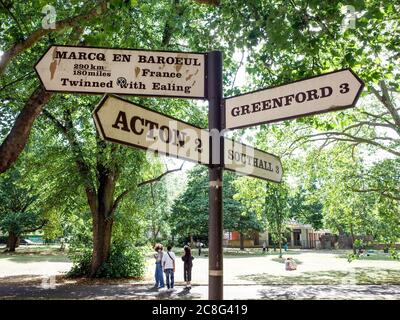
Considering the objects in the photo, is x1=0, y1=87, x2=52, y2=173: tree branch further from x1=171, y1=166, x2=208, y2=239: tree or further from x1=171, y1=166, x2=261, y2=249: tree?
x1=171, y1=166, x2=208, y2=239: tree

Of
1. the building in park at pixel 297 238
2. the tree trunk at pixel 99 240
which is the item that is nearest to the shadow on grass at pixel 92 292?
the tree trunk at pixel 99 240

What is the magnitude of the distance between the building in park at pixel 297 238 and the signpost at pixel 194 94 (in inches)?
2493

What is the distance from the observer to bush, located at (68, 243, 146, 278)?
1955cm

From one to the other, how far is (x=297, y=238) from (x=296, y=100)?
73.3 metres

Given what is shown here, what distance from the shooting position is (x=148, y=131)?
3.14 metres

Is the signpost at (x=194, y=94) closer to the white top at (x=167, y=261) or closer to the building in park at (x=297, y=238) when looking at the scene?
the white top at (x=167, y=261)

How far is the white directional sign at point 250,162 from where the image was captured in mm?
3447

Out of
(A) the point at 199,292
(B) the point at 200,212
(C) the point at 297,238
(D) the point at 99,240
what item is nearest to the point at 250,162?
(A) the point at 199,292

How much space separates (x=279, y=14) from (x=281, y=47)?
45cm

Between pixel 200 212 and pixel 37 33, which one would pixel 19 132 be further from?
pixel 200 212

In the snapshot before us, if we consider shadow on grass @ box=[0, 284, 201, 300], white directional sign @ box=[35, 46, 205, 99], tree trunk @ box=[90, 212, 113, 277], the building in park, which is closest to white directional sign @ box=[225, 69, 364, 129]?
white directional sign @ box=[35, 46, 205, 99]

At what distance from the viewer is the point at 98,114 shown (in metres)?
2.86

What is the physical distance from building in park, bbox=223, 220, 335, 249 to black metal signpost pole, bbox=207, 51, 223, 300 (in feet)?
208
